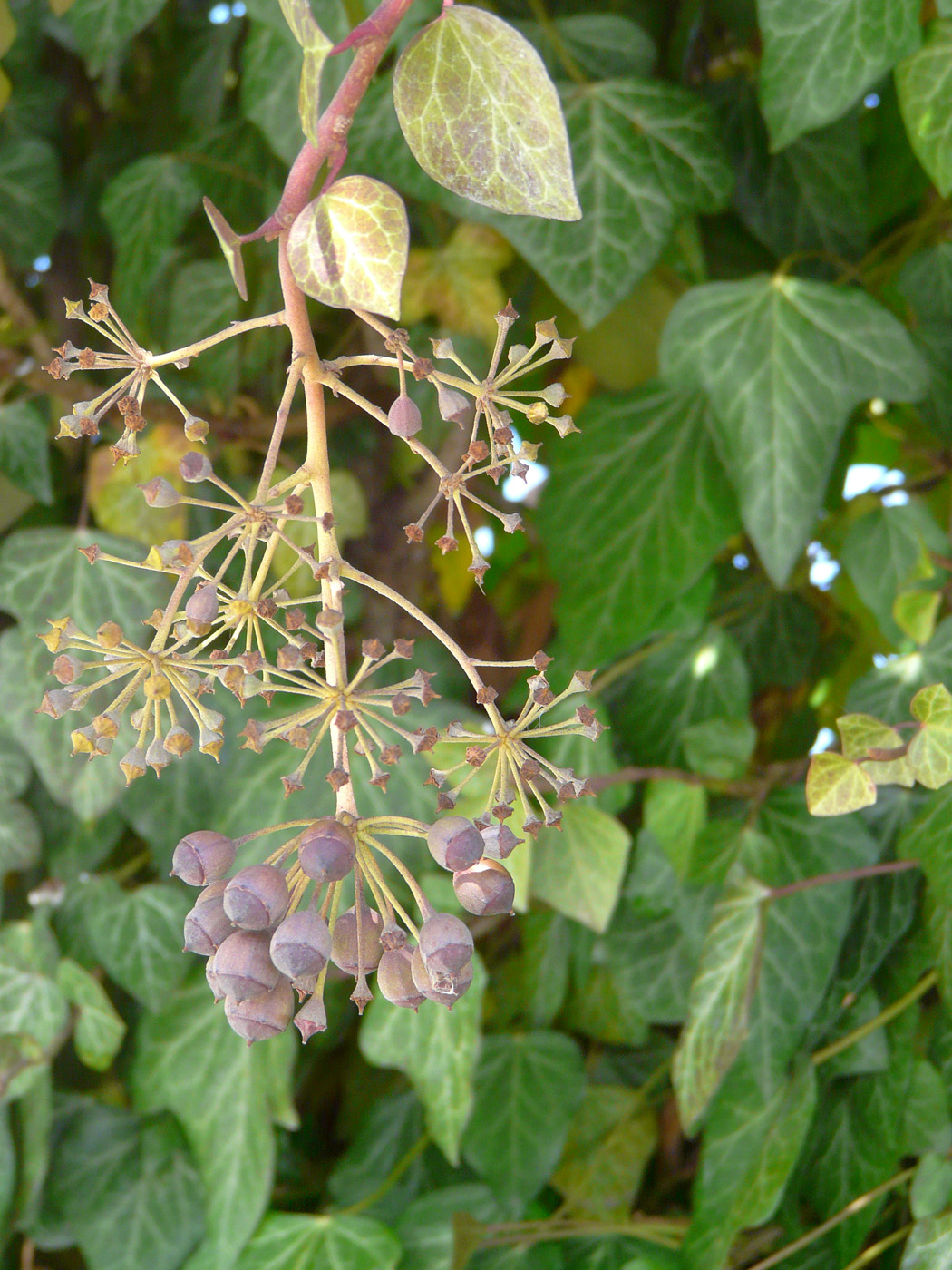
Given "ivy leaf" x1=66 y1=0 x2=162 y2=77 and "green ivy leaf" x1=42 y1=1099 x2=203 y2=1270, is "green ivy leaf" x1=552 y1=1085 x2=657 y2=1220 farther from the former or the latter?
"ivy leaf" x1=66 y1=0 x2=162 y2=77

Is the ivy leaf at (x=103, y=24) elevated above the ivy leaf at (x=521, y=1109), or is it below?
above

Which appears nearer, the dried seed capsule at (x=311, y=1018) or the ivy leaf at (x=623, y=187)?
the dried seed capsule at (x=311, y=1018)

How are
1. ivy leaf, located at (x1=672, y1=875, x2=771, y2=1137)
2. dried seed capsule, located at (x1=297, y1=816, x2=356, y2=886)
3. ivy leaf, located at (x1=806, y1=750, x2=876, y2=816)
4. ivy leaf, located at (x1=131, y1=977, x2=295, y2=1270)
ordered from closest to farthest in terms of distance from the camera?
dried seed capsule, located at (x1=297, y1=816, x2=356, y2=886)
ivy leaf, located at (x1=806, y1=750, x2=876, y2=816)
ivy leaf, located at (x1=672, y1=875, x2=771, y2=1137)
ivy leaf, located at (x1=131, y1=977, x2=295, y2=1270)

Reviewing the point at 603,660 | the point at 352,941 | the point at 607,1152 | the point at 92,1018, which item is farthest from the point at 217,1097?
the point at 352,941

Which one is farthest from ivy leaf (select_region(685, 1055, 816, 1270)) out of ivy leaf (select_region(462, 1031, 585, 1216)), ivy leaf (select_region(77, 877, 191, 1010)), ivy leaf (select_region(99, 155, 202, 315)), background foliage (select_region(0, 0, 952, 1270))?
ivy leaf (select_region(99, 155, 202, 315))

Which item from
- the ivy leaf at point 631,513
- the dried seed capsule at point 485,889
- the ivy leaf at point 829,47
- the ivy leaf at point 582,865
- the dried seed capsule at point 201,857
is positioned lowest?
the ivy leaf at point 582,865

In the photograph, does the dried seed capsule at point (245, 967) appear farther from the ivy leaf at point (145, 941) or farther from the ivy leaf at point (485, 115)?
the ivy leaf at point (145, 941)

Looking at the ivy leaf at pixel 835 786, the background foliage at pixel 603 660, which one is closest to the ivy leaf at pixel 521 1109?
the background foliage at pixel 603 660

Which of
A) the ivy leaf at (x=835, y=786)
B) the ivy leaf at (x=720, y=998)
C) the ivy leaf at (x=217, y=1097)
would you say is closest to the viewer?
the ivy leaf at (x=835, y=786)
